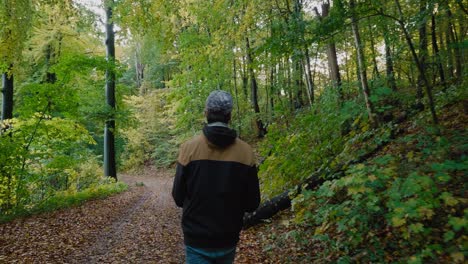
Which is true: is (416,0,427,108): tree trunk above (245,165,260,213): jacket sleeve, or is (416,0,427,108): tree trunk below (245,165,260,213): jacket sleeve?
above

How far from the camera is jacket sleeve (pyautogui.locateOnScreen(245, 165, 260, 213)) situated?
2537 mm

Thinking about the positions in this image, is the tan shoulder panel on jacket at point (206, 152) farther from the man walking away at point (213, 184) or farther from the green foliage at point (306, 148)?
the green foliage at point (306, 148)

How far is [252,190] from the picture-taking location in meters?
2.56

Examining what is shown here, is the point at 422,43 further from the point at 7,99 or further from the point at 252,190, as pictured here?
the point at 7,99

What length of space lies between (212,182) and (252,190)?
0.36m

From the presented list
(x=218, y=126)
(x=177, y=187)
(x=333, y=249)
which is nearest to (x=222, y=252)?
(x=177, y=187)

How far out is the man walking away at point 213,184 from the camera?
2.40 metres

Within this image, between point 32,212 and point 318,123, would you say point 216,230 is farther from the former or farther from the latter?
point 32,212

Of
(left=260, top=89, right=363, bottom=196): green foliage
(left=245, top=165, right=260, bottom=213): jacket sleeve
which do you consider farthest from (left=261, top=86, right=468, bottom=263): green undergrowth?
(left=245, top=165, right=260, bottom=213): jacket sleeve

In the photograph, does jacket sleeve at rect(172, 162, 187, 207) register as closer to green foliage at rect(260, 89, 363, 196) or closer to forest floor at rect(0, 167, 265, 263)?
forest floor at rect(0, 167, 265, 263)

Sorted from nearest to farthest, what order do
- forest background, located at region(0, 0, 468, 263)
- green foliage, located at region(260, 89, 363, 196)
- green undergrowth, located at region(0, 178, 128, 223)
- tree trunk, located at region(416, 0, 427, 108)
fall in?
forest background, located at region(0, 0, 468, 263)
tree trunk, located at region(416, 0, 427, 108)
green foliage, located at region(260, 89, 363, 196)
green undergrowth, located at region(0, 178, 128, 223)

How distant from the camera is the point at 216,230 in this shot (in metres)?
2.42

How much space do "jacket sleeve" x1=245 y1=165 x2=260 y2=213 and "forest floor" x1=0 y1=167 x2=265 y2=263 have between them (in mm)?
3523

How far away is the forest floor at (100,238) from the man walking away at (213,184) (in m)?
3.59
